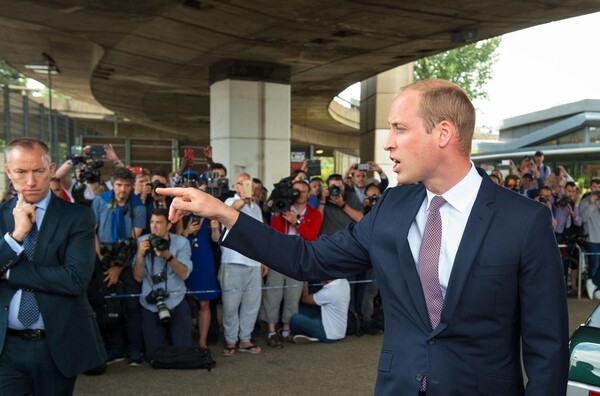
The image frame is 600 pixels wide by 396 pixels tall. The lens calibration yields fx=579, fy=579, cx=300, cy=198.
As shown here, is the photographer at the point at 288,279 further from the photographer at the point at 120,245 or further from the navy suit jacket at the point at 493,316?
the navy suit jacket at the point at 493,316

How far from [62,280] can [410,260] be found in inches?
84.0

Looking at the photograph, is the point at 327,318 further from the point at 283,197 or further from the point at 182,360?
the point at 182,360

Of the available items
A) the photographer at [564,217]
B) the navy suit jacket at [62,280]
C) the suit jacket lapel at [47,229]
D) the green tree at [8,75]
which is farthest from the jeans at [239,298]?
the green tree at [8,75]

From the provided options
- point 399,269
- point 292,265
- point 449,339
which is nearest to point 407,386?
point 449,339

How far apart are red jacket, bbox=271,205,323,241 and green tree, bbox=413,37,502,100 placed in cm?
4028

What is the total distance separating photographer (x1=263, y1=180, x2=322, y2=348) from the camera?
7969 mm

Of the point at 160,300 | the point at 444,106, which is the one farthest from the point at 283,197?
the point at 444,106

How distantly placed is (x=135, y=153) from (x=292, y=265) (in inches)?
712

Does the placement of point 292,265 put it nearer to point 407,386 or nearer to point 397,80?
point 407,386

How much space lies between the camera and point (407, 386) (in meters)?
2.10

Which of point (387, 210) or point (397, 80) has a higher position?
point (397, 80)

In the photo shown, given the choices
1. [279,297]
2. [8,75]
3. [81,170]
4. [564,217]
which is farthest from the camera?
[8,75]

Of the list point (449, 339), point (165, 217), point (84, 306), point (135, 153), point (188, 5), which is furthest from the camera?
point (135, 153)

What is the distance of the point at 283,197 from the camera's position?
7.87 meters
